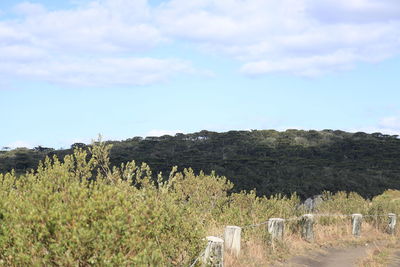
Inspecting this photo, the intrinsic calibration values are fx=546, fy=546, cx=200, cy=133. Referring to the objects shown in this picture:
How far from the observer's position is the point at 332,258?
557 inches

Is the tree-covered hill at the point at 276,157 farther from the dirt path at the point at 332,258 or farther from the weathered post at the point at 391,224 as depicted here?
the dirt path at the point at 332,258

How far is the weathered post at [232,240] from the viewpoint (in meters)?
11.0

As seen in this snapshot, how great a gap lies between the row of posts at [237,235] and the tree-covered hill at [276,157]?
Answer: 99.4ft

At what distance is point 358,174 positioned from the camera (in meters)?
56.5

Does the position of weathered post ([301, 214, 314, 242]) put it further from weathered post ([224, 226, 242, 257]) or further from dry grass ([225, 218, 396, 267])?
weathered post ([224, 226, 242, 257])

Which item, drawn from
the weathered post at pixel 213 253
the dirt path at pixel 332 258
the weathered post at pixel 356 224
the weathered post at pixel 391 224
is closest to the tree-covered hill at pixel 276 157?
the weathered post at pixel 391 224

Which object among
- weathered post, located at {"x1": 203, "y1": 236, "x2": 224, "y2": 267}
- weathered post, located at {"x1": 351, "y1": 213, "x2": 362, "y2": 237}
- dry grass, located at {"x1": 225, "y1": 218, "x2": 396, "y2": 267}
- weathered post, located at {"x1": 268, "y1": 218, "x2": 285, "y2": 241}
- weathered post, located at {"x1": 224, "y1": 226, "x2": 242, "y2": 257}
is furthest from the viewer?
weathered post, located at {"x1": 351, "y1": 213, "x2": 362, "y2": 237}

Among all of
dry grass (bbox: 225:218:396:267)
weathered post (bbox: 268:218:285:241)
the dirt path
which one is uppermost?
weathered post (bbox: 268:218:285:241)

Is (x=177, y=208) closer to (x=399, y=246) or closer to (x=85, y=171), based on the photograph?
(x=85, y=171)

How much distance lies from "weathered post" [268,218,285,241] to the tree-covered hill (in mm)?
34916

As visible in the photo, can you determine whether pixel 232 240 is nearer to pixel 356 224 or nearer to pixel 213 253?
pixel 213 253

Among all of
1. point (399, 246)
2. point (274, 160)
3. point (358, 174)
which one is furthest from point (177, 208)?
point (274, 160)

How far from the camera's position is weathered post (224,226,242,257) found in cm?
1097

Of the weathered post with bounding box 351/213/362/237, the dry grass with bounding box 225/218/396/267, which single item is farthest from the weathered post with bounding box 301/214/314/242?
the weathered post with bounding box 351/213/362/237
